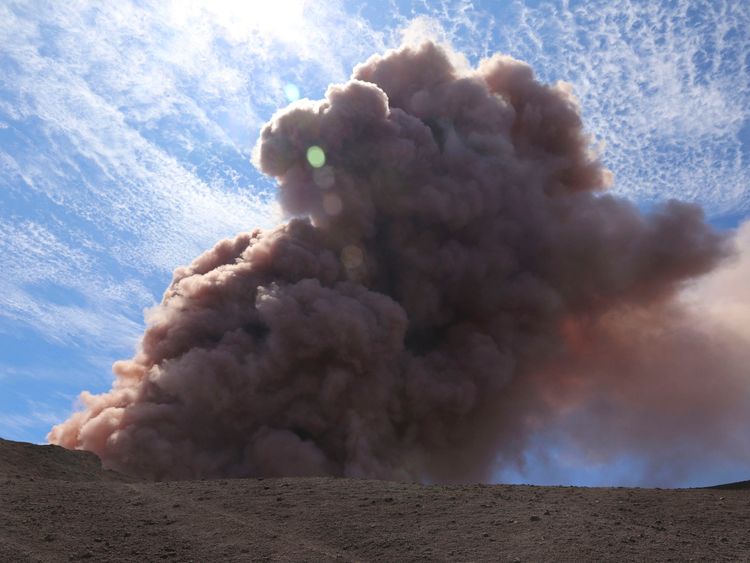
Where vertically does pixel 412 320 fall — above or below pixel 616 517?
above

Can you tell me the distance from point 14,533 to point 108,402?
2317cm

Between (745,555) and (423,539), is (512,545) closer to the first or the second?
(423,539)

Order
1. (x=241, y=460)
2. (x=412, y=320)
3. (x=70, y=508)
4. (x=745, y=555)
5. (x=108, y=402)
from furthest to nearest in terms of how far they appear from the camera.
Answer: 1. (x=412, y=320)
2. (x=108, y=402)
3. (x=241, y=460)
4. (x=70, y=508)
5. (x=745, y=555)

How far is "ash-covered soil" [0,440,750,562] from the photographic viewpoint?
32.3 ft

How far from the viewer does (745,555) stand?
402 inches

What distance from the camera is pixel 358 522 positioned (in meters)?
11.3

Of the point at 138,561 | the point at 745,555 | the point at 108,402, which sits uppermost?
the point at 108,402

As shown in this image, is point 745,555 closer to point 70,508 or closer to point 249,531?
point 249,531

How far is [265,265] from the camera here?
35.5 metres

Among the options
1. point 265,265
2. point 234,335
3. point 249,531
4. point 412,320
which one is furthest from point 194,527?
point 412,320

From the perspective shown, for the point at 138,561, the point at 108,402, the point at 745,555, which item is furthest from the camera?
the point at 108,402

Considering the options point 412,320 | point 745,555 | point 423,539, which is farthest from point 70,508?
point 412,320

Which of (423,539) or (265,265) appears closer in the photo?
(423,539)

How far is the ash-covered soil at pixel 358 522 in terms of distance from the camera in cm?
986
